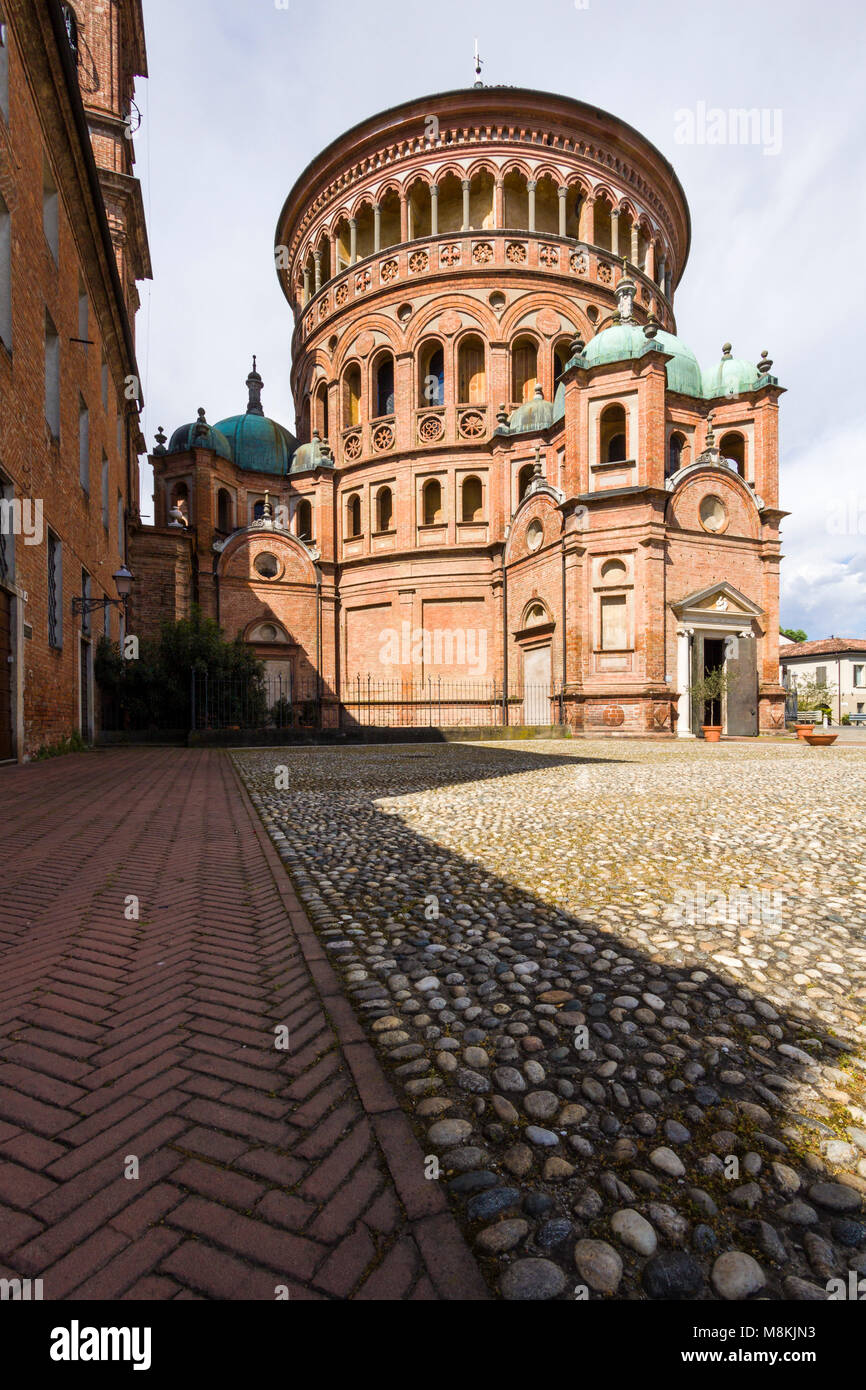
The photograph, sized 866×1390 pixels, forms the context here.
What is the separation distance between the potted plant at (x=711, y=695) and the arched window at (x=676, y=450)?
351 inches

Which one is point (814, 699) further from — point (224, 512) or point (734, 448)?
point (224, 512)

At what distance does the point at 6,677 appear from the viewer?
940cm

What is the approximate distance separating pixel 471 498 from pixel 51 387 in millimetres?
19278

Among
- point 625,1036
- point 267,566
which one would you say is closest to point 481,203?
point 267,566

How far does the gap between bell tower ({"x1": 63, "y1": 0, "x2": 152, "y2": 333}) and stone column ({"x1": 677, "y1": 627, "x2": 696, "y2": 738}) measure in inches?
899

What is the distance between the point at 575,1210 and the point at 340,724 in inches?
1123

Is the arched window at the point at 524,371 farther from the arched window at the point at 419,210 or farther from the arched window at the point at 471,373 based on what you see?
the arched window at the point at 419,210

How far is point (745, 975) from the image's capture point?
2.57 m

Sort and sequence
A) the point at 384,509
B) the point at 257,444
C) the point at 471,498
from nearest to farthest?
the point at 471,498 < the point at 384,509 < the point at 257,444

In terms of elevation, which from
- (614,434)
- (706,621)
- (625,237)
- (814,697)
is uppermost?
(625,237)

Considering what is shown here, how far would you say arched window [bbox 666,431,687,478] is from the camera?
26.1 metres

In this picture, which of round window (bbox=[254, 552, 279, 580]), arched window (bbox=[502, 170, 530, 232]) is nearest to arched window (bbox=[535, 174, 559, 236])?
arched window (bbox=[502, 170, 530, 232])
